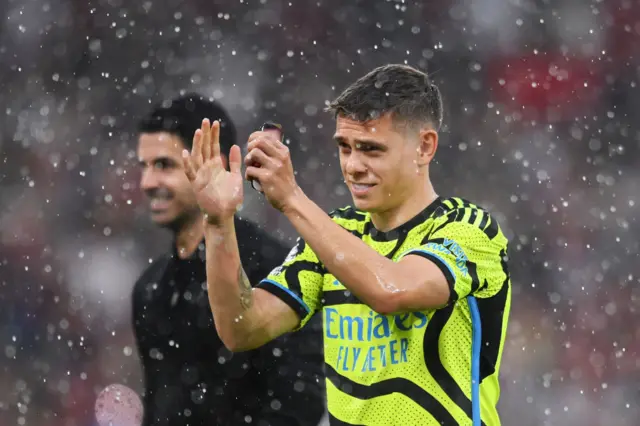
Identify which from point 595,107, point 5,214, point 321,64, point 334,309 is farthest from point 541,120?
point 334,309

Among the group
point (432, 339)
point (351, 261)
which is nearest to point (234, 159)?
point (351, 261)

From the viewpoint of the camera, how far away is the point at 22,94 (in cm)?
898

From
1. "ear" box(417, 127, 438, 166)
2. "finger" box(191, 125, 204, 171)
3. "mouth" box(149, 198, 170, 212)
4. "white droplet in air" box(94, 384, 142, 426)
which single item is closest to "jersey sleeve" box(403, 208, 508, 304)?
"ear" box(417, 127, 438, 166)

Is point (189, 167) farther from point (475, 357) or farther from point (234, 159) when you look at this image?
point (475, 357)

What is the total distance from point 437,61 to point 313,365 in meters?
5.10

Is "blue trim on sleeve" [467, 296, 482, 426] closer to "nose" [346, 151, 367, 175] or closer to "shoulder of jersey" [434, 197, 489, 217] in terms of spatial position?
"shoulder of jersey" [434, 197, 489, 217]

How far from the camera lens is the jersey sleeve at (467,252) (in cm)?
263

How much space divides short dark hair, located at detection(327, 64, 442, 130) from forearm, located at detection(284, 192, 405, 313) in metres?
0.41

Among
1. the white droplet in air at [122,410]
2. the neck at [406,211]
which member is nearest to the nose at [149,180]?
the white droplet in air at [122,410]

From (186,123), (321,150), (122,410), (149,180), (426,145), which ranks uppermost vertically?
(321,150)

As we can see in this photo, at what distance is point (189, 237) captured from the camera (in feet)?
12.8

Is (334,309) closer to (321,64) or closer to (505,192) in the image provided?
(505,192)

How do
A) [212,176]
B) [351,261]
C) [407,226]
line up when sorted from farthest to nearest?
[407,226] < [212,176] < [351,261]

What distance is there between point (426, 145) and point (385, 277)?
1.77 feet
